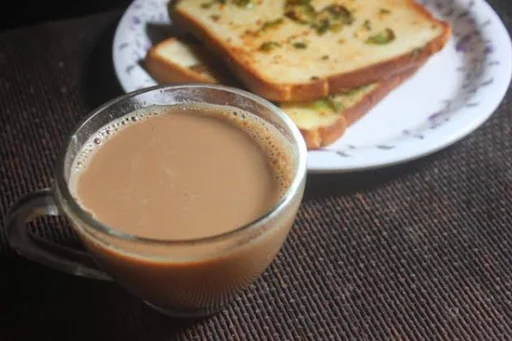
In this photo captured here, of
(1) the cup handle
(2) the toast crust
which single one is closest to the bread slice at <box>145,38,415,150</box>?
(2) the toast crust

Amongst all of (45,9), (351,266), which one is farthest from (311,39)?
(45,9)

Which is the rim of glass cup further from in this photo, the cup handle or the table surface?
the table surface

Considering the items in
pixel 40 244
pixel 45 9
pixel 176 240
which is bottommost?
pixel 45 9

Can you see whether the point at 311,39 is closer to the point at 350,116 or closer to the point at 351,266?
the point at 350,116

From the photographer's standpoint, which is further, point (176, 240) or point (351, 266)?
point (351, 266)

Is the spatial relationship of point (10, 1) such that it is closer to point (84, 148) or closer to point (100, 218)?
point (84, 148)

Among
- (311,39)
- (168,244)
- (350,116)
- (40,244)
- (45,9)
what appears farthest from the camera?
(45,9)

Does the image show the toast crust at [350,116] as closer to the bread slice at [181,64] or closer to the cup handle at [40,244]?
the bread slice at [181,64]
